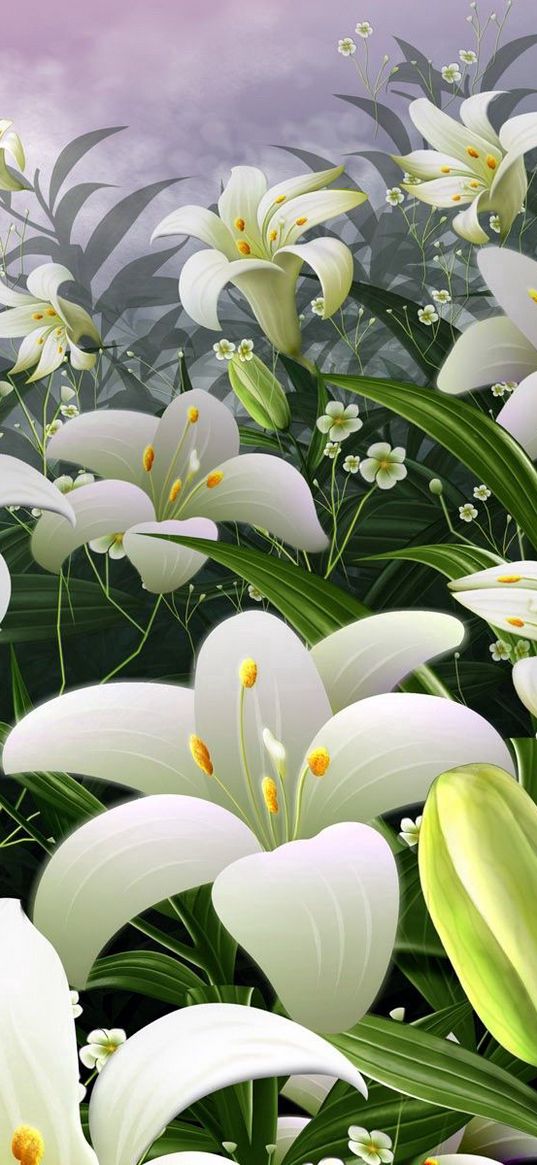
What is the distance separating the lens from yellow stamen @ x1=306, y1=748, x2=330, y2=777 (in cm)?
26

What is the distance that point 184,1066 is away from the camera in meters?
0.19

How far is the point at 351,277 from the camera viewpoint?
499mm

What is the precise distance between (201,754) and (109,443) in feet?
0.59

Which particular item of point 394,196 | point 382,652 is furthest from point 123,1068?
point 394,196

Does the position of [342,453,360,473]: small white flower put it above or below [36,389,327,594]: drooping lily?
below

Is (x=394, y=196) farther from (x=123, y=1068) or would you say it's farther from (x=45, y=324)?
(x=123, y=1068)

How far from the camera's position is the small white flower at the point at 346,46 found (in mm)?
614

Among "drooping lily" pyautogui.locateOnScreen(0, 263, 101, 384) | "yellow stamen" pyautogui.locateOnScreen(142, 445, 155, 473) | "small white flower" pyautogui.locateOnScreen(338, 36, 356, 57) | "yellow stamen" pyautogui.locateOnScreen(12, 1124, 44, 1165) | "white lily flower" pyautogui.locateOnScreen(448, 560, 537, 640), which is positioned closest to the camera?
"yellow stamen" pyautogui.locateOnScreen(12, 1124, 44, 1165)

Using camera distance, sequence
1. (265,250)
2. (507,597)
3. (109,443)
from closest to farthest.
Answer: (507,597), (109,443), (265,250)

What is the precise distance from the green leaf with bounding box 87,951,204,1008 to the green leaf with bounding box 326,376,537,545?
19 cm

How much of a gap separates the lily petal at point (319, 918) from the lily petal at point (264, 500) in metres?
0.17

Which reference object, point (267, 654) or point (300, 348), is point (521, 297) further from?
point (267, 654)

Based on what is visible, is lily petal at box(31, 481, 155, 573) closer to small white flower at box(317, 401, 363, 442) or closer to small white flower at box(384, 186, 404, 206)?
small white flower at box(317, 401, 363, 442)

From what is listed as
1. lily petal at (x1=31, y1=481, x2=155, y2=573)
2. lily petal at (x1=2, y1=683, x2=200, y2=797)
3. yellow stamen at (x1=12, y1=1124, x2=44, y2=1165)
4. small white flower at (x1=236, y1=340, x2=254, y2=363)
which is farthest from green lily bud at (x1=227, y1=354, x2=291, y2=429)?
yellow stamen at (x1=12, y1=1124, x2=44, y2=1165)
